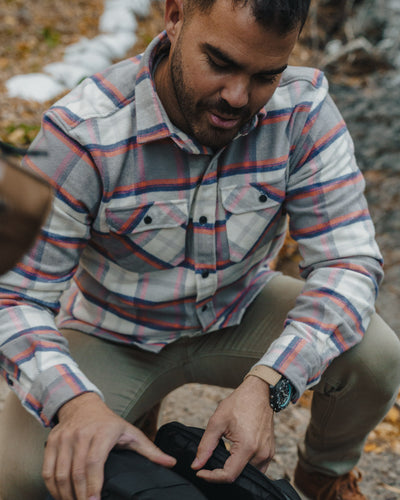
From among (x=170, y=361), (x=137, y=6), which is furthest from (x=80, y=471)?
(x=137, y=6)

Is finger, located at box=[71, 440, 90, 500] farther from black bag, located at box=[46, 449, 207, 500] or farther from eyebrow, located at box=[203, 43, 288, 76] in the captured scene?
eyebrow, located at box=[203, 43, 288, 76]

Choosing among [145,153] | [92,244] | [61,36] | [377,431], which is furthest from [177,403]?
[61,36]

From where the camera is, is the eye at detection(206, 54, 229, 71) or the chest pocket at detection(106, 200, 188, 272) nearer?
the eye at detection(206, 54, 229, 71)

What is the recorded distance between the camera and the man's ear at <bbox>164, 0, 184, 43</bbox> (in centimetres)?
180

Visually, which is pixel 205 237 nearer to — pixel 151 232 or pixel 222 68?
pixel 151 232

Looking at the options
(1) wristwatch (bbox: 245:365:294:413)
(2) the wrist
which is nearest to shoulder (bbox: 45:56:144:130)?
(2) the wrist

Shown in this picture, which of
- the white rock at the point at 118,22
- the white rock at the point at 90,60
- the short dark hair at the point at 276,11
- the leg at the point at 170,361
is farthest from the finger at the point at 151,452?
the white rock at the point at 118,22

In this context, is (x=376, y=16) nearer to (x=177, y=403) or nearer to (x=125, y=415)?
(x=177, y=403)

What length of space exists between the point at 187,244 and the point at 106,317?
402 millimetres

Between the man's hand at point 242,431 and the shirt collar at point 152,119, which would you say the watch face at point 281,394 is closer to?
the man's hand at point 242,431

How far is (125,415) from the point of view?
2051 millimetres

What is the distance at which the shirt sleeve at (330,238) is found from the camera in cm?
194

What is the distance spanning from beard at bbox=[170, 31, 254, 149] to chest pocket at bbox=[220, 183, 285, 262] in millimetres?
191

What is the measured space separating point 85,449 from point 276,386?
1.92ft
